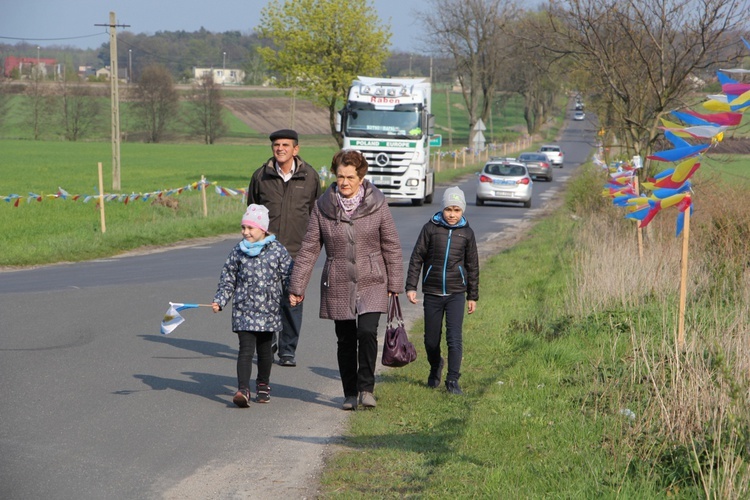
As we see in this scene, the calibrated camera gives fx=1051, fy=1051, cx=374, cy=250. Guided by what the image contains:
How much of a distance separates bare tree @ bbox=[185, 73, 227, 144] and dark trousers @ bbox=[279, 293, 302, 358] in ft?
320

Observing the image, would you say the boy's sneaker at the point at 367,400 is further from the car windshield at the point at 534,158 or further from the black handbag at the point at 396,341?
the car windshield at the point at 534,158

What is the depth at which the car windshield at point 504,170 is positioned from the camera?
111ft

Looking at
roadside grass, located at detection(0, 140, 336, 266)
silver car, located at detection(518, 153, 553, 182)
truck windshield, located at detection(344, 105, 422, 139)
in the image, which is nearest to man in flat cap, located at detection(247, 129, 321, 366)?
roadside grass, located at detection(0, 140, 336, 266)

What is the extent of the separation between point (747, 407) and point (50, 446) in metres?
4.06

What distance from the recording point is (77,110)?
104312mm

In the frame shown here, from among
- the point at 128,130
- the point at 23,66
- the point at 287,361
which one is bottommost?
the point at 128,130

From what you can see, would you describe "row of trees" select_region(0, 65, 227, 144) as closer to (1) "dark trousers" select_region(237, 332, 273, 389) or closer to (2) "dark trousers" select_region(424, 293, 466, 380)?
(2) "dark trousers" select_region(424, 293, 466, 380)

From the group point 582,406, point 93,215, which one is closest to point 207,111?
point 93,215

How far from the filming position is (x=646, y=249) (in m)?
13.6

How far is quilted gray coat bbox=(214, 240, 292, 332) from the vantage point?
7.61 m

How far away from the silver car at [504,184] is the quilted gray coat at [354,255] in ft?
87.2

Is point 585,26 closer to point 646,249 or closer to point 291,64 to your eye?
point 646,249

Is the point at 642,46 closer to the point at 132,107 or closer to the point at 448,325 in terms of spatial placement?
the point at 448,325

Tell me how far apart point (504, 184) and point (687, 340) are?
26.1 m
